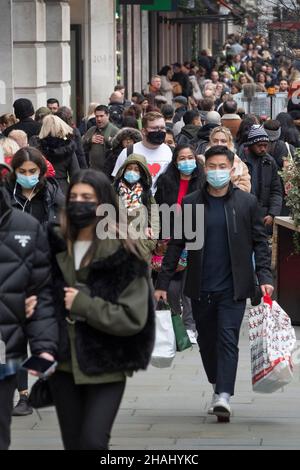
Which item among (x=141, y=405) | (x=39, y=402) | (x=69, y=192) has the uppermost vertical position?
(x=69, y=192)

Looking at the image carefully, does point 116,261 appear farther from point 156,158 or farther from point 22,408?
point 156,158

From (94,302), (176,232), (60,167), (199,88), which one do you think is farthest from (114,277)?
(199,88)

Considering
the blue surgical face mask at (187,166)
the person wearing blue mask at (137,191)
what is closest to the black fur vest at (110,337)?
the person wearing blue mask at (137,191)

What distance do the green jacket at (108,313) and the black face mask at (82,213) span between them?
122 mm

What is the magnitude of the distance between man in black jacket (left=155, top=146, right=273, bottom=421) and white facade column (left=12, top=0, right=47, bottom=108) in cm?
1487

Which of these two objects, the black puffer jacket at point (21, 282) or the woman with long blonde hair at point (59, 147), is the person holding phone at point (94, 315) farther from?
the woman with long blonde hair at point (59, 147)

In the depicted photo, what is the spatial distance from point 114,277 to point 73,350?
1.14 ft

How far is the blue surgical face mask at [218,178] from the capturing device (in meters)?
8.29

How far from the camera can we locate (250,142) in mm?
13523

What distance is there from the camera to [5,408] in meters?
5.96

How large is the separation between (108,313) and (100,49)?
25.2m

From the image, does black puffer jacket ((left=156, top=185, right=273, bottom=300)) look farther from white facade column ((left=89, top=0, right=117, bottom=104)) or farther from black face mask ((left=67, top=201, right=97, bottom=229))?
white facade column ((left=89, top=0, right=117, bottom=104))

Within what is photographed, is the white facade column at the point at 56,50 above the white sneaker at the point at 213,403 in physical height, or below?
above

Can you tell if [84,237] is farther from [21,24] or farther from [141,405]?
[21,24]
